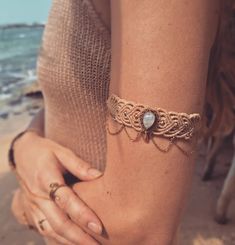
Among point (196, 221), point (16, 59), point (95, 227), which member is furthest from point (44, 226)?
point (16, 59)

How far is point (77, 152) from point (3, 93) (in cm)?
584

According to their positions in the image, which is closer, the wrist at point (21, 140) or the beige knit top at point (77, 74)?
the beige knit top at point (77, 74)

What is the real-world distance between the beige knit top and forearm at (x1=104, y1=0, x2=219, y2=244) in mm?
185

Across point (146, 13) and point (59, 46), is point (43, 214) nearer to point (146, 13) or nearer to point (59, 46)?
point (59, 46)

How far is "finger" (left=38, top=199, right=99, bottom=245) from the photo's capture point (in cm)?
86

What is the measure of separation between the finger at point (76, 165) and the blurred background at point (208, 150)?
0.85 feet

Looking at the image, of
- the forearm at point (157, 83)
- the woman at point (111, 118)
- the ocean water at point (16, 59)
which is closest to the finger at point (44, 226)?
the woman at point (111, 118)

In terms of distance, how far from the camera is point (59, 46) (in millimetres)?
954

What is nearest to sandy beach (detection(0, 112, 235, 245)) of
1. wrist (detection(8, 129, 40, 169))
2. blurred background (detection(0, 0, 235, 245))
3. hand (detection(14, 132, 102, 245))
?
blurred background (detection(0, 0, 235, 245))

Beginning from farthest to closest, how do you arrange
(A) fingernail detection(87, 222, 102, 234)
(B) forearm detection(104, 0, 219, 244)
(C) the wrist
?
(C) the wrist
(A) fingernail detection(87, 222, 102, 234)
(B) forearm detection(104, 0, 219, 244)

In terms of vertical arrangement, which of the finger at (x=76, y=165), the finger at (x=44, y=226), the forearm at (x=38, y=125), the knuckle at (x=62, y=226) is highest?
the finger at (x=76, y=165)

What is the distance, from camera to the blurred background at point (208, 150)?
2.73 feet

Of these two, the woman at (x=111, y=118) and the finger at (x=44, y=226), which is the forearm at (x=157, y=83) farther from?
the finger at (x=44, y=226)

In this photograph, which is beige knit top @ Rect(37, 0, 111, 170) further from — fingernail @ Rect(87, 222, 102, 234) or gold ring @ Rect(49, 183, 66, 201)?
fingernail @ Rect(87, 222, 102, 234)
